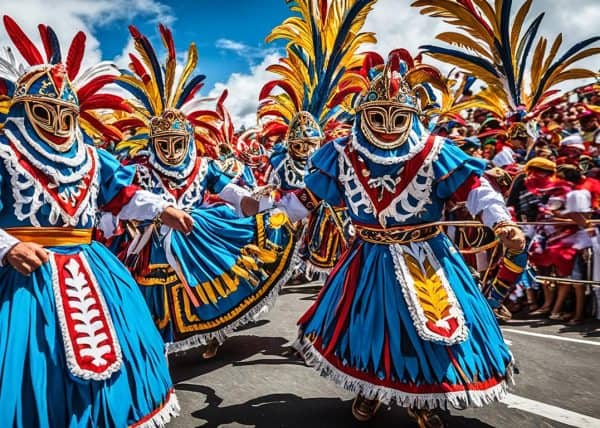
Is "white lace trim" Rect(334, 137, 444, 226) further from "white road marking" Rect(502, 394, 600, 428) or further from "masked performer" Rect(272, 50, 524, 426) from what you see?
"white road marking" Rect(502, 394, 600, 428)

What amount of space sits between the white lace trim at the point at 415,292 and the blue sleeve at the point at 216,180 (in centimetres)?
210

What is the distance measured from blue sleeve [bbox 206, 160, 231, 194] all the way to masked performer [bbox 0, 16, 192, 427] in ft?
5.20

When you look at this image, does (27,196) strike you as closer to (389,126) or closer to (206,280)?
(206,280)

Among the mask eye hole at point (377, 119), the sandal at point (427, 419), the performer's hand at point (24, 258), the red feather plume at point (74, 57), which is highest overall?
the red feather plume at point (74, 57)

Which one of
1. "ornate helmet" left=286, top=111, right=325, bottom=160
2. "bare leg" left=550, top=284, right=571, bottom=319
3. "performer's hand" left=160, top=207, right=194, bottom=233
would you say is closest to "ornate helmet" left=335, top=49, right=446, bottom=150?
"performer's hand" left=160, top=207, right=194, bottom=233

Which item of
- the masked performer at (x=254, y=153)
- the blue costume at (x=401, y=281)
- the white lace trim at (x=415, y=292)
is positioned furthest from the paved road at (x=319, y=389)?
the masked performer at (x=254, y=153)

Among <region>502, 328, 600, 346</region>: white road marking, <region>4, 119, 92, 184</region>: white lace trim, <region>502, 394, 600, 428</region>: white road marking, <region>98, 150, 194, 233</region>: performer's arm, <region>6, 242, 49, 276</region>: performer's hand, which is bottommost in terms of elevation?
<region>502, 394, 600, 428</region>: white road marking

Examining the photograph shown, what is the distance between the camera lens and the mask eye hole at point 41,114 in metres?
2.54

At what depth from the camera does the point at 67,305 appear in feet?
7.57

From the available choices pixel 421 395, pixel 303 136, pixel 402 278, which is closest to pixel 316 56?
pixel 303 136

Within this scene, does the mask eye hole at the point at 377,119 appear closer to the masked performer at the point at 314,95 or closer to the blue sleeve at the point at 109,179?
the blue sleeve at the point at 109,179

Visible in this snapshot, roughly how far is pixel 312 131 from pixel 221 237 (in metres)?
2.50

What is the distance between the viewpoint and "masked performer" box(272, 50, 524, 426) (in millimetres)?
2549

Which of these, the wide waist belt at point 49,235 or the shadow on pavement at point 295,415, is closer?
the wide waist belt at point 49,235
